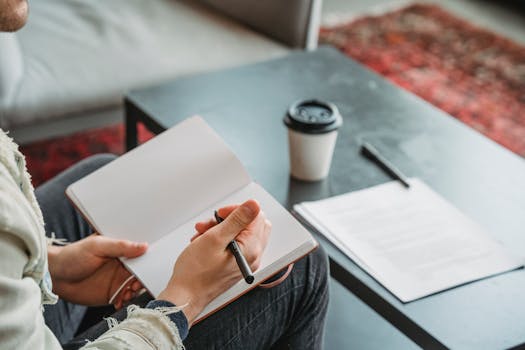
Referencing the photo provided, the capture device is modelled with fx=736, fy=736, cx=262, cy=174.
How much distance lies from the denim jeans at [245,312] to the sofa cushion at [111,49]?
1.83ft

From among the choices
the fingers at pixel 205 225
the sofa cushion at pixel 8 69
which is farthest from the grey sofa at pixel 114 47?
the fingers at pixel 205 225

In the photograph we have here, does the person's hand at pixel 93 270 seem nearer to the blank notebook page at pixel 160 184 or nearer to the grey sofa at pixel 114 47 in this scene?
the blank notebook page at pixel 160 184

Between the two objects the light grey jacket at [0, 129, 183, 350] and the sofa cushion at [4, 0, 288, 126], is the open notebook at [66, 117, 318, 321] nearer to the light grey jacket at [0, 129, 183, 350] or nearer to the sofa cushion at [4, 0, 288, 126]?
the light grey jacket at [0, 129, 183, 350]

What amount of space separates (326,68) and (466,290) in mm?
765

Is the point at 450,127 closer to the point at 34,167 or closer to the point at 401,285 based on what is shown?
the point at 401,285

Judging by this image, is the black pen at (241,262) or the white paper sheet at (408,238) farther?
the white paper sheet at (408,238)

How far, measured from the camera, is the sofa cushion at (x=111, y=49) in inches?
68.8

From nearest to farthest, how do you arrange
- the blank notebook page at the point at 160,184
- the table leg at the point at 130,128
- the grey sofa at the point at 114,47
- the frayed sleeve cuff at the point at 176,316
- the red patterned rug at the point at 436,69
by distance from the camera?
the frayed sleeve cuff at the point at 176,316, the blank notebook page at the point at 160,184, the table leg at the point at 130,128, the grey sofa at the point at 114,47, the red patterned rug at the point at 436,69

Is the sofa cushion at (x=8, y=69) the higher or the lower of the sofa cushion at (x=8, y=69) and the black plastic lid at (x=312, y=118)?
the lower

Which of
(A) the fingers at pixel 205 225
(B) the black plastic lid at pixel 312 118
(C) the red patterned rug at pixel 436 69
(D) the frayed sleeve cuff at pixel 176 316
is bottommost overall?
(C) the red patterned rug at pixel 436 69

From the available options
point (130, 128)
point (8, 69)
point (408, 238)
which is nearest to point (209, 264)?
point (408, 238)

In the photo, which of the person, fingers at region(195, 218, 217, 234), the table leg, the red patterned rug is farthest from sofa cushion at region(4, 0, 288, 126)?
fingers at region(195, 218, 217, 234)

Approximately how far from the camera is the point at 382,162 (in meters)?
1.38

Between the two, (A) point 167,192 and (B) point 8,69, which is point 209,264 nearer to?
(A) point 167,192
